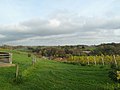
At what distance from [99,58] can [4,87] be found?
41870 millimetres

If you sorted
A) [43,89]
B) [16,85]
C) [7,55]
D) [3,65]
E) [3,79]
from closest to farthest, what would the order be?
[43,89] → [16,85] → [3,79] → [3,65] → [7,55]

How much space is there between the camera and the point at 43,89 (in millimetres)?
20391

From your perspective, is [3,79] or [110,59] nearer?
[3,79]

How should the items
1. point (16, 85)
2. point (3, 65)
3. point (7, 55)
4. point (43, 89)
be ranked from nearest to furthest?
point (43, 89)
point (16, 85)
point (3, 65)
point (7, 55)

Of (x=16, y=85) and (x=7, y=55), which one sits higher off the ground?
(x=7, y=55)

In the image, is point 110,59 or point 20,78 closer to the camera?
point 20,78

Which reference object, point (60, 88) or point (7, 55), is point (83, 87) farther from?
point (7, 55)

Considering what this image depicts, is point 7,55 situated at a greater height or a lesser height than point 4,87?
greater

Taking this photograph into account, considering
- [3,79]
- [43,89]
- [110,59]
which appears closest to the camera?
[43,89]

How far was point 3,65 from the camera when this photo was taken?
32969 millimetres

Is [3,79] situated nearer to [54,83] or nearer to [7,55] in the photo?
[54,83]

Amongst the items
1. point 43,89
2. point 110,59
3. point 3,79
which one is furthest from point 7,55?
point 110,59

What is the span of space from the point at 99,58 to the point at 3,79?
39243 millimetres

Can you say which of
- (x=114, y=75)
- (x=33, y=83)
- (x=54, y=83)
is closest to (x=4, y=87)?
(x=33, y=83)
